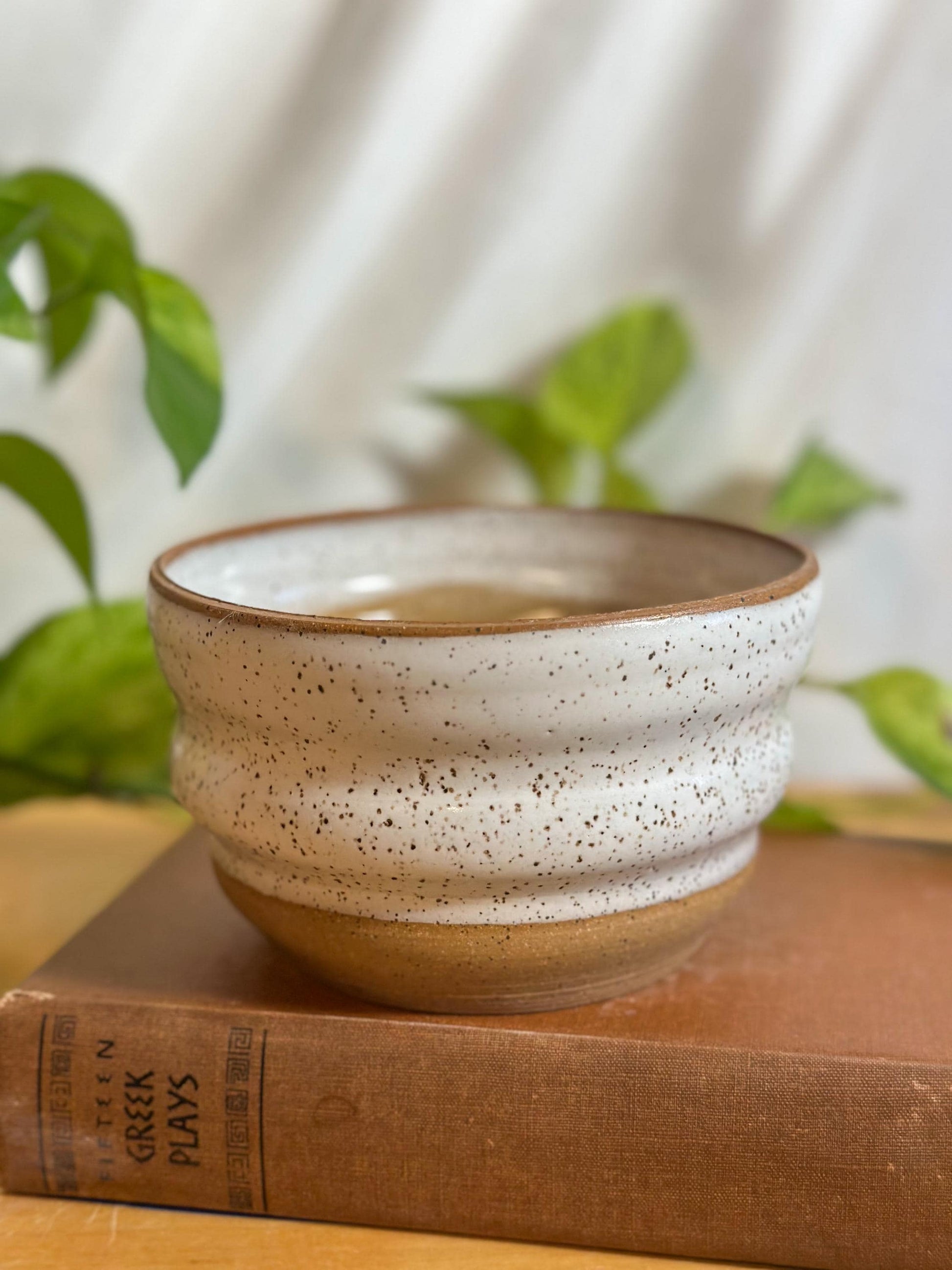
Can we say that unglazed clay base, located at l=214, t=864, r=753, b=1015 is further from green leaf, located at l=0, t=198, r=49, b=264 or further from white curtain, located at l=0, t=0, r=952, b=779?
white curtain, located at l=0, t=0, r=952, b=779

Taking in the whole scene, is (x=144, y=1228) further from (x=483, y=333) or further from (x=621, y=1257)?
(x=483, y=333)

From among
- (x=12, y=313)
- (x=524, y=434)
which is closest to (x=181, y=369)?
(x=12, y=313)

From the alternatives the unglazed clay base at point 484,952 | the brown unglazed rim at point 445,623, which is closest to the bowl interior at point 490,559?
the brown unglazed rim at point 445,623

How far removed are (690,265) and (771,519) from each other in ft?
0.49

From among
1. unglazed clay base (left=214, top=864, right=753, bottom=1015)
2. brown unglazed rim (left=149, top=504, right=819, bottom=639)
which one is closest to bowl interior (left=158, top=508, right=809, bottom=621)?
brown unglazed rim (left=149, top=504, right=819, bottom=639)

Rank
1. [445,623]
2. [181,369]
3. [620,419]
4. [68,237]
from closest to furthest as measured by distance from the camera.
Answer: [445,623] < [181,369] < [68,237] < [620,419]

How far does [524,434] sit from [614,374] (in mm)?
60

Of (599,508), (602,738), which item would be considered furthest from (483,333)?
(602,738)

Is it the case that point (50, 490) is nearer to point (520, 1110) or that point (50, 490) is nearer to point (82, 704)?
point (82, 704)

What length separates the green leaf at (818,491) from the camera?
0.71 meters

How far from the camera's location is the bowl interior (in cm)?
55

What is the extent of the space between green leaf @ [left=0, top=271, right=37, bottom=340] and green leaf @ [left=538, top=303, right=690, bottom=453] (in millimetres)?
320

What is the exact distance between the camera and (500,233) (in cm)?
75

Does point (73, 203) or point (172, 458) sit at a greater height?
point (73, 203)
